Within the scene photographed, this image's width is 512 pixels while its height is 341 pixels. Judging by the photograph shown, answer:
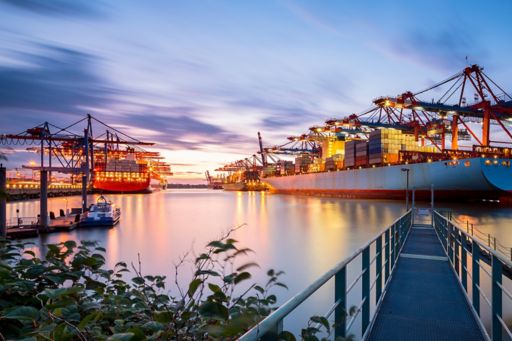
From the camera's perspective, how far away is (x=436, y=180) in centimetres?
4309

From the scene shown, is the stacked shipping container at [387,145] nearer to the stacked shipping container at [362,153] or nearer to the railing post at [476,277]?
the stacked shipping container at [362,153]

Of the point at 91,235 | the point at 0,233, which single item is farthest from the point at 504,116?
the point at 0,233

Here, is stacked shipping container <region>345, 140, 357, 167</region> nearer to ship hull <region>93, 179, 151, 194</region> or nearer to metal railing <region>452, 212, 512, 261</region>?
metal railing <region>452, 212, 512, 261</region>

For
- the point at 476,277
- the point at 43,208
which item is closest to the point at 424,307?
the point at 476,277

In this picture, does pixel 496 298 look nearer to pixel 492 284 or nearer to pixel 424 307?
pixel 492 284

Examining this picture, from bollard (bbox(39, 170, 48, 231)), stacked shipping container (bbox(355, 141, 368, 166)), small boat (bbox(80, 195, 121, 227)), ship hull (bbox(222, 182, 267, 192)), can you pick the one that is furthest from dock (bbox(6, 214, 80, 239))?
ship hull (bbox(222, 182, 267, 192))

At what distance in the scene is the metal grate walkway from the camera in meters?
4.25

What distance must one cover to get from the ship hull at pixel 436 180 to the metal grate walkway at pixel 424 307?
18.7 metres

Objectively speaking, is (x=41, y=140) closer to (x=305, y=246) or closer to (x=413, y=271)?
(x=305, y=246)

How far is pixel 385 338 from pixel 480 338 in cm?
113

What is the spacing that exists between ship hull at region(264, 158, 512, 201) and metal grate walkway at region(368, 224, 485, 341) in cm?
1870

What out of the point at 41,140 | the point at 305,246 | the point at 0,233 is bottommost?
the point at 305,246

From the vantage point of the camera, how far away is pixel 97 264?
329 cm

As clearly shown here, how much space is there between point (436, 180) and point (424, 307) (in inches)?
1691
